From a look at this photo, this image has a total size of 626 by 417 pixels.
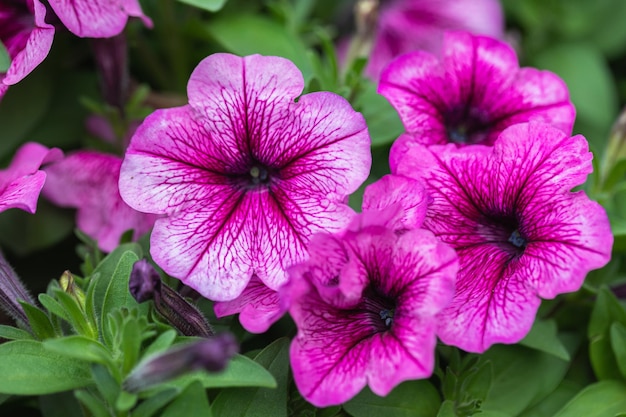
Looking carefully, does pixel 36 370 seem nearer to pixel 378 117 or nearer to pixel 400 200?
pixel 400 200

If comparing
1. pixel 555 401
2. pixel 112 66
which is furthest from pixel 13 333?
pixel 555 401

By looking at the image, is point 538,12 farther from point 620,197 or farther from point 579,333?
point 579,333

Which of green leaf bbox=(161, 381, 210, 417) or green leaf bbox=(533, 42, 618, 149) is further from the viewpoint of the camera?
green leaf bbox=(533, 42, 618, 149)

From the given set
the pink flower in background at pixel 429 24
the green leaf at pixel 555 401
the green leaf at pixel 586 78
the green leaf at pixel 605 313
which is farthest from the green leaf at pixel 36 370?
the green leaf at pixel 586 78

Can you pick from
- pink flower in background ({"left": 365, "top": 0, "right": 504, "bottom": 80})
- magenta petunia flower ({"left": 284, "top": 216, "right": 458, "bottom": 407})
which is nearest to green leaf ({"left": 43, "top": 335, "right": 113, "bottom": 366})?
magenta petunia flower ({"left": 284, "top": 216, "right": 458, "bottom": 407})

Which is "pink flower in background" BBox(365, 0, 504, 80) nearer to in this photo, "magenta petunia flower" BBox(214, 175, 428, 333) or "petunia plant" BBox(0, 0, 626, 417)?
"petunia plant" BBox(0, 0, 626, 417)

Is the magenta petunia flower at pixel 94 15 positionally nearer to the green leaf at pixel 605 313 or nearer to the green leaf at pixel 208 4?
the green leaf at pixel 208 4
